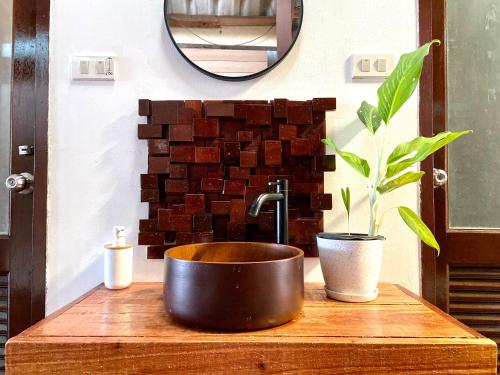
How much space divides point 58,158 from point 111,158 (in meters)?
0.18

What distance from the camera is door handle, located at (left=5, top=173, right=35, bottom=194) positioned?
109 cm

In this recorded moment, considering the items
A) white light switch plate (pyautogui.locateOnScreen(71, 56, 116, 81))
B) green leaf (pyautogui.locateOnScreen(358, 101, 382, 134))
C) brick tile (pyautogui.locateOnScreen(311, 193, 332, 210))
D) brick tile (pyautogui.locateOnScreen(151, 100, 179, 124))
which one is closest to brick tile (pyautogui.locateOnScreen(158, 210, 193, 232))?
brick tile (pyautogui.locateOnScreen(151, 100, 179, 124))

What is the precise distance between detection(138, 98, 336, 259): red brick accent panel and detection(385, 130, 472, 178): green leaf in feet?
0.74

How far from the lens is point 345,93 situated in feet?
3.66

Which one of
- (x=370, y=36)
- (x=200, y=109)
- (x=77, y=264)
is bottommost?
(x=77, y=264)

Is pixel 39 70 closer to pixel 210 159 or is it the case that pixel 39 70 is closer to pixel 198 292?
pixel 210 159

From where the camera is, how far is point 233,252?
0.95m

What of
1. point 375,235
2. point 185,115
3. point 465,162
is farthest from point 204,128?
point 465,162

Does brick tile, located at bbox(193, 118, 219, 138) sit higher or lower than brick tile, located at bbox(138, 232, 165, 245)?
higher

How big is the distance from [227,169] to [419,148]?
1.87 ft

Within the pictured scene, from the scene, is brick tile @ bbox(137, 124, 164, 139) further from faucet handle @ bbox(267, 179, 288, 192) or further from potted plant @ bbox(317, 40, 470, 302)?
potted plant @ bbox(317, 40, 470, 302)

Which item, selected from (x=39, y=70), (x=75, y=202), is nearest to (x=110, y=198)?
(x=75, y=202)

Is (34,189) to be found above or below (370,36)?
below

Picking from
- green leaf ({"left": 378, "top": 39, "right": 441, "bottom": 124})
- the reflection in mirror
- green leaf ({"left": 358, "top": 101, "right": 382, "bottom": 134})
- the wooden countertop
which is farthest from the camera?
the reflection in mirror
